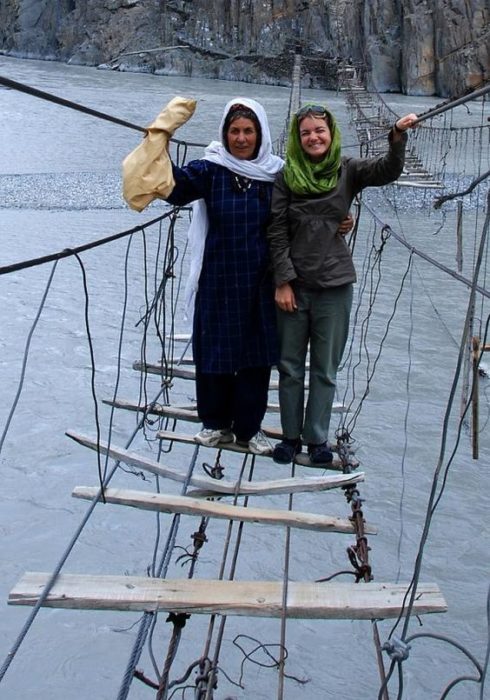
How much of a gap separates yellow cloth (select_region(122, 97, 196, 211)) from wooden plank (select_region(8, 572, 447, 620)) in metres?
0.73

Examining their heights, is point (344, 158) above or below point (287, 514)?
above

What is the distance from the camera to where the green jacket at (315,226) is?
1883 millimetres

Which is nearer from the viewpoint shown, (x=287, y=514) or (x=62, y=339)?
Result: (x=287, y=514)

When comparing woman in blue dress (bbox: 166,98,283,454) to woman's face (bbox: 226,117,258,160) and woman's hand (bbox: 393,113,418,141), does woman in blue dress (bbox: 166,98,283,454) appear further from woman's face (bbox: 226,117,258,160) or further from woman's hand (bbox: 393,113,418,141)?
→ woman's hand (bbox: 393,113,418,141)

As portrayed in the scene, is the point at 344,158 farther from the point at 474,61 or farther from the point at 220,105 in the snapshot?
the point at 474,61

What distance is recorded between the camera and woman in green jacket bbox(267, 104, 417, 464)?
1798 millimetres

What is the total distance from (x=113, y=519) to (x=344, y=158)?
2.10m

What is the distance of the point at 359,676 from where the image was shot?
263 cm

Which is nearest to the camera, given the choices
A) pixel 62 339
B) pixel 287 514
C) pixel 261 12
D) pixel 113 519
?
pixel 287 514

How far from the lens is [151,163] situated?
1741mm

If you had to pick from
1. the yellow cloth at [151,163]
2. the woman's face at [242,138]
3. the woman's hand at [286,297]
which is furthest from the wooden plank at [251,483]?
the woman's face at [242,138]

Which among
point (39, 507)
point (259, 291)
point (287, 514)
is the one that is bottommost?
point (39, 507)

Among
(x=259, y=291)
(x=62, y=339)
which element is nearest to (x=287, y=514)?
(x=259, y=291)

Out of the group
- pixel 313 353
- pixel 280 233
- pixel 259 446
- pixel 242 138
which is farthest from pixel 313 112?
pixel 259 446
